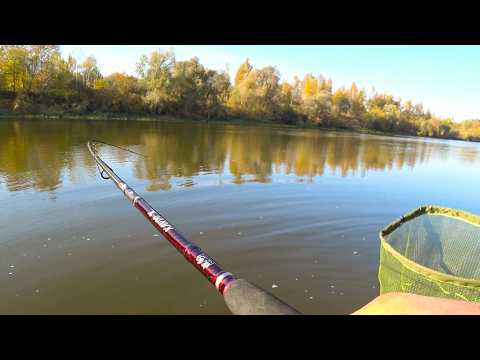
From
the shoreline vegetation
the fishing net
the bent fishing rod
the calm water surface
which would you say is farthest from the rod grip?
the shoreline vegetation

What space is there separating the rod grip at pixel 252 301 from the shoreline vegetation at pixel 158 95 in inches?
2100

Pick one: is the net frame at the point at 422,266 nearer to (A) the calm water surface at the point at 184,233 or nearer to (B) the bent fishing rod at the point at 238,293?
(A) the calm water surface at the point at 184,233

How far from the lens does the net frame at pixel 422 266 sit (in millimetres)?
2975

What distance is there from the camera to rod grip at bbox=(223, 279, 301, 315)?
137cm

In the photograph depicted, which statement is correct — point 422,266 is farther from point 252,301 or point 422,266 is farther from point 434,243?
point 252,301

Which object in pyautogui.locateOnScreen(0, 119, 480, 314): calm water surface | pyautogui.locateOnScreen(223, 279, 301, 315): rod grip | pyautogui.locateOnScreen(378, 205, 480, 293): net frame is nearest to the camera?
pyautogui.locateOnScreen(223, 279, 301, 315): rod grip

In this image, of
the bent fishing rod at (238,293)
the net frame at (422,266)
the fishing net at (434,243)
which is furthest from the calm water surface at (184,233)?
the bent fishing rod at (238,293)

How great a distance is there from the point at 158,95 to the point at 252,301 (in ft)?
222

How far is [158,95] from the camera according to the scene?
6469 centimetres

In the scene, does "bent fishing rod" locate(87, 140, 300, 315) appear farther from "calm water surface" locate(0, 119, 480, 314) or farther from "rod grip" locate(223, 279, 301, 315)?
"calm water surface" locate(0, 119, 480, 314)

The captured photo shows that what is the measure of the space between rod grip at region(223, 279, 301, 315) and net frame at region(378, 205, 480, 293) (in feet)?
7.85
